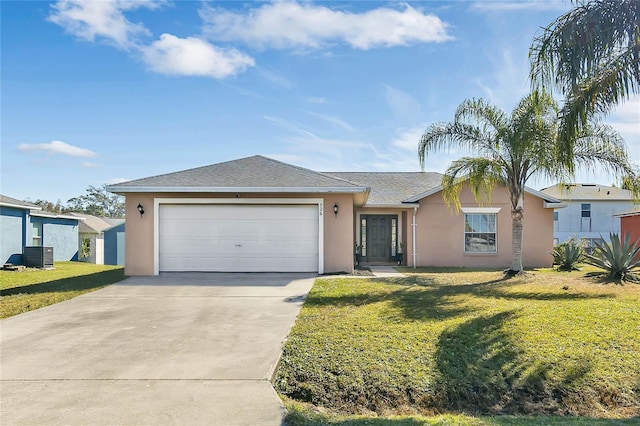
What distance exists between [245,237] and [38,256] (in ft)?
35.8

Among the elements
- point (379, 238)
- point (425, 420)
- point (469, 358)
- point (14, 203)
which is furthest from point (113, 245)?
point (425, 420)

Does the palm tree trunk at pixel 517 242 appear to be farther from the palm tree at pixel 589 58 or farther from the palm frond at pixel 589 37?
the palm frond at pixel 589 37

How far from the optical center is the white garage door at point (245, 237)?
45.1ft

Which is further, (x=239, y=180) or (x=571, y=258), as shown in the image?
(x=571, y=258)

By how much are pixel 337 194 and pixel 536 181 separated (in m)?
5.97

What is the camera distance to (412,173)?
22016mm

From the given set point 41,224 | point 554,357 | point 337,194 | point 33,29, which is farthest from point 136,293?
point 41,224

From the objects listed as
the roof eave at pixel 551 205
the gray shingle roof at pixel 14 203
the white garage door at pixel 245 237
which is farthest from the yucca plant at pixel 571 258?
the gray shingle roof at pixel 14 203

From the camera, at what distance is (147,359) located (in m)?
5.63

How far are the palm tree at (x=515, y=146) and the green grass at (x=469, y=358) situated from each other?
424 centimetres

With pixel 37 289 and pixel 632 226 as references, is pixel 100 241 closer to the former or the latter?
pixel 37 289

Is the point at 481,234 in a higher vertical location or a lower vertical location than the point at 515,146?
lower

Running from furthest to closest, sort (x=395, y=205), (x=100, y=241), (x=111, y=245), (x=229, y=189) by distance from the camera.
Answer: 1. (x=111, y=245)
2. (x=100, y=241)
3. (x=395, y=205)
4. (x=229, y=189)

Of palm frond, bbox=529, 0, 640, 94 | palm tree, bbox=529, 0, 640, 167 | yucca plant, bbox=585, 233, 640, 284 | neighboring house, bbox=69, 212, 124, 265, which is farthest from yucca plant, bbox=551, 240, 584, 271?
neighboring house, bbox=69, 212, 124, 265
